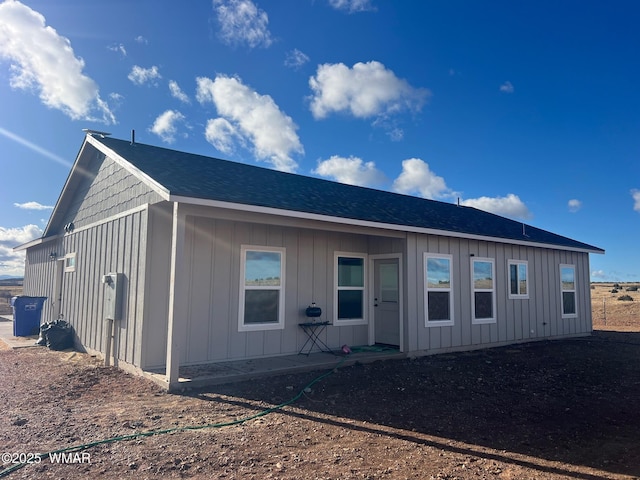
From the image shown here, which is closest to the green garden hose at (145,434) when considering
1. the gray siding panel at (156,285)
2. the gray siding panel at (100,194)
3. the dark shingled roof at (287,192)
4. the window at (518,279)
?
the gray siding panel at (156,285)

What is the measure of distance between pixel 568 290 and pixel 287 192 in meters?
9.37

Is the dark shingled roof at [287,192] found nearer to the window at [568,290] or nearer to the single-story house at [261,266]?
the single-story house at [261,266]

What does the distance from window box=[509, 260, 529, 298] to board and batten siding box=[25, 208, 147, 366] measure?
883cm

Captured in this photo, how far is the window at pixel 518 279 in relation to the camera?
10.9 metres

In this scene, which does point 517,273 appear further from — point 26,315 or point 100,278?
point 26,315

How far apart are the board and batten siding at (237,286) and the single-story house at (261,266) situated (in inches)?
0.9

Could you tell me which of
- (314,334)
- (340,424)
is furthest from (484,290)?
(340,424)

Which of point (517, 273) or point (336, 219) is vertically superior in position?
point (336, 219)

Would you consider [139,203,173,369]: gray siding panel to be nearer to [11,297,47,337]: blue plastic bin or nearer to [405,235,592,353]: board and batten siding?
[405,235,592,353]: board and batten siding

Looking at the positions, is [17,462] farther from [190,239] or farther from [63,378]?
[190,239]

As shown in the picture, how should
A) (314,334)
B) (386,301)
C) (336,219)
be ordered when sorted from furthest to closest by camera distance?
1. (386,301)
2. (314,334)
3. (336,219)

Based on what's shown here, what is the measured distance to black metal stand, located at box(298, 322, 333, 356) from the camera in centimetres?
834

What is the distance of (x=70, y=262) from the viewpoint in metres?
10.5

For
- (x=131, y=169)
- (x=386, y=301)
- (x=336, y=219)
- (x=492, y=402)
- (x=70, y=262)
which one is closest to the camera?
(x=492, y=402)
